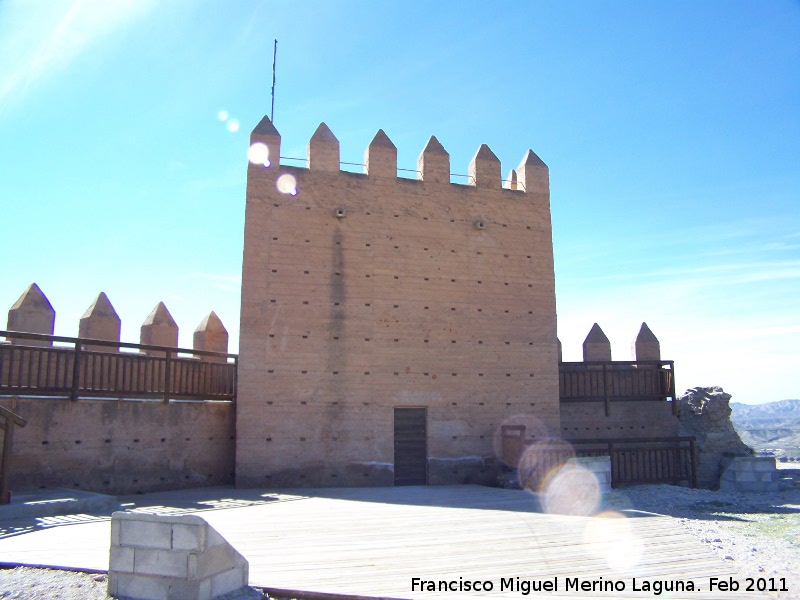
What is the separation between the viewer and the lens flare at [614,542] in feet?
23.6

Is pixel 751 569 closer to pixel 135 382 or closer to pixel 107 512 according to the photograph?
pixel 107 512

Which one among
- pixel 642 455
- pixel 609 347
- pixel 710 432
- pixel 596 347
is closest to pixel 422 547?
pixel 642 455

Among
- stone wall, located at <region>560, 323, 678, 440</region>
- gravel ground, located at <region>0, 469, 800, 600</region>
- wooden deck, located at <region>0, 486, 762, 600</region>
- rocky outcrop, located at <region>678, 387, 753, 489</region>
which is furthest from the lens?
rocky outcrop, located at <region>678, 387, 753, 489</region>

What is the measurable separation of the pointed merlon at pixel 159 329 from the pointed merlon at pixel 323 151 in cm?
500

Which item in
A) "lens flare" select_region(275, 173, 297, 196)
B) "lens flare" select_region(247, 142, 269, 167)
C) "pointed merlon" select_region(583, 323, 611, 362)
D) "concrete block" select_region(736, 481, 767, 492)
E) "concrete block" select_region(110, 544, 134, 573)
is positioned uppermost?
"lens flare" select_region(247, 142, 269, 167)

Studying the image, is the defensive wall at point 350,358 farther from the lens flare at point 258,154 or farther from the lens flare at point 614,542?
the lens flare at point 614,542

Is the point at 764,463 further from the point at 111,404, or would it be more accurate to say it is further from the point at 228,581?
the point at 111,404

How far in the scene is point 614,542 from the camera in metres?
8.19

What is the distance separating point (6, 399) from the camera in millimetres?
11609

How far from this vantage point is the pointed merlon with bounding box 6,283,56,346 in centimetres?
1268

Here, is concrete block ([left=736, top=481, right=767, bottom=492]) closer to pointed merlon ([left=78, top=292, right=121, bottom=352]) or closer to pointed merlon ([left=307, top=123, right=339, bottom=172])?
pointed merlon ([left=307, top=123, right=339, bottom=172])

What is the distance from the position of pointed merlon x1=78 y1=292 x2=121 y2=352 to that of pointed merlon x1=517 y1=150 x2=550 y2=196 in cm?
1109

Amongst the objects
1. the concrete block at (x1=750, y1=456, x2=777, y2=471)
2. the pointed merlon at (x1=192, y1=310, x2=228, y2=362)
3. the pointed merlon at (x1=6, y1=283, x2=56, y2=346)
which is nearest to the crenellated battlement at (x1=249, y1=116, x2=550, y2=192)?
the pointed merlon at (x1=192, y1=310, x2=228, y2=362)

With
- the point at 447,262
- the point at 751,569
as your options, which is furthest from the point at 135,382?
the point at 751,569
